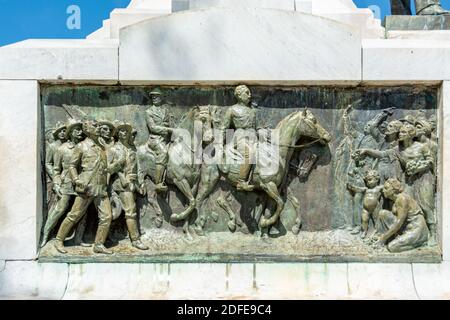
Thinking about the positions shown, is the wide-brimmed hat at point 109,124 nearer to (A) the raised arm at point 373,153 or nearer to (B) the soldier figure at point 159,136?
(B) the soldier figure at point 159,136

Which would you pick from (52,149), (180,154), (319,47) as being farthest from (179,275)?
(319,47)

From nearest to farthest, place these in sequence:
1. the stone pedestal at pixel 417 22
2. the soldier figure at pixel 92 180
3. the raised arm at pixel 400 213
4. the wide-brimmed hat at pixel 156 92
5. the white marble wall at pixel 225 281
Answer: the white marble wall at pixel 225 281, the soldier figure at pixel 92 180, the raised arm at pixel 400 213, the wide-brimmed hat at pixel 156 92, the stone pedestal at pixel 417 22

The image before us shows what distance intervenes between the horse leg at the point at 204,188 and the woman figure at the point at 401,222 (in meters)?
2.10

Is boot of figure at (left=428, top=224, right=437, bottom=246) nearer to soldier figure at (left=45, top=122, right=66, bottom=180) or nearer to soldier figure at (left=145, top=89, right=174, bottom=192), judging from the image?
soldier figure at (left=145, top=89, right=174, bottom=192)

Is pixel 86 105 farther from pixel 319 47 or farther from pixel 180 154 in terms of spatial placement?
pixel 319 47

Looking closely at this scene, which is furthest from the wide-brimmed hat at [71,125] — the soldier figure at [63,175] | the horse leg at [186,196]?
the horse leg at [186,196]

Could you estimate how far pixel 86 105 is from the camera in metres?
11.2

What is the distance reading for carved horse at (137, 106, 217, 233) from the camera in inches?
436

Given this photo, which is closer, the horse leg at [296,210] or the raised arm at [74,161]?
the raised arm at [74,161]

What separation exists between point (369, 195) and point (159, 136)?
2.69 metres

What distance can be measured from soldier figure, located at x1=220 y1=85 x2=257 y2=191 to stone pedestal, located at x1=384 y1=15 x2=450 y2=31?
291 centimetres

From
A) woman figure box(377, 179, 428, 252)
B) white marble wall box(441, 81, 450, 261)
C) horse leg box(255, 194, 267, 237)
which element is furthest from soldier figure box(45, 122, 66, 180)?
white marble wall box(441, 81, 450, 261)

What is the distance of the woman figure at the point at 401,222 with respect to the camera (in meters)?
11.1
